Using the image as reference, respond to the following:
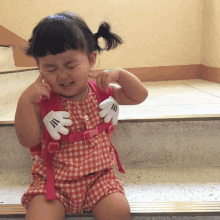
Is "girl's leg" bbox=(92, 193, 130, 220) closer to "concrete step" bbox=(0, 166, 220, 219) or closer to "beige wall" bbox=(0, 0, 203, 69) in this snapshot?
"concrete step" bbox=(0, 166, 220, 219)

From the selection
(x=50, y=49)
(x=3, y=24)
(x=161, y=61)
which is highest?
(x=3, y=24)

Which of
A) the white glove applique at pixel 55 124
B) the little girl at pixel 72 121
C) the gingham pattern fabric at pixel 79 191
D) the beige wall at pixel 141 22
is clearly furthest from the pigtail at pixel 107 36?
the beige wall at pixel 141 22

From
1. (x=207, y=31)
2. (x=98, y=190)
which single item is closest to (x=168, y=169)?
(x=98, y=190)

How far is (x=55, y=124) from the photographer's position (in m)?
0.58

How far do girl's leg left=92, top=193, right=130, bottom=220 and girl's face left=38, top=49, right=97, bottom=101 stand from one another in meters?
0.29

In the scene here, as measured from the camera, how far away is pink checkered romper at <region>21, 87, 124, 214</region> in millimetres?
585

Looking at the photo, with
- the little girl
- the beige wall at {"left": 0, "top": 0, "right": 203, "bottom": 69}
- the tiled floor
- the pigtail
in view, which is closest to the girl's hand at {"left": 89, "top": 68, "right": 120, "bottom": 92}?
the little girl

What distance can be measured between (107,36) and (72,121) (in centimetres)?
27

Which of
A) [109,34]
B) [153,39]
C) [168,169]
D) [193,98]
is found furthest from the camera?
[153,39]

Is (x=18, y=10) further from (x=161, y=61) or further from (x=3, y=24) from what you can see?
(x=161, y=61)

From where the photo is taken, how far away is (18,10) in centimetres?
174

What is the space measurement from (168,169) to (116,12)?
4.39 feet

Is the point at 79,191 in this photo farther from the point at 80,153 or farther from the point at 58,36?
the point at 58,36

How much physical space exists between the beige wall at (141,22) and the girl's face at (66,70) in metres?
1.23
